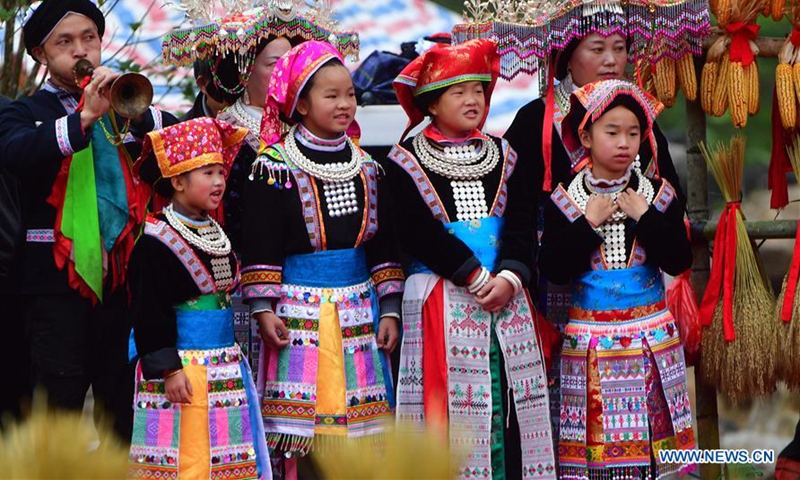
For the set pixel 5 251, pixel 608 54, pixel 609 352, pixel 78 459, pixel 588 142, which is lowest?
pixel 78 459

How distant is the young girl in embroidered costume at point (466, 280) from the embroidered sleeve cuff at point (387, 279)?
0.05m

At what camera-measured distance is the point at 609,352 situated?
467cm

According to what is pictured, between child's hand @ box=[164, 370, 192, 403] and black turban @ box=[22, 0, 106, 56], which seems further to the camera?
black turban @ box=[22, 0, 106, 56]

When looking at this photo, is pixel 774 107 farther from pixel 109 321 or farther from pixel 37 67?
pixel 37 67

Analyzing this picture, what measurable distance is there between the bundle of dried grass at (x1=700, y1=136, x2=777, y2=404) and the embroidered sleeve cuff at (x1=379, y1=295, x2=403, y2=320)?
1338 mm

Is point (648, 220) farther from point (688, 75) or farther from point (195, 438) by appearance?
point (195, 438)

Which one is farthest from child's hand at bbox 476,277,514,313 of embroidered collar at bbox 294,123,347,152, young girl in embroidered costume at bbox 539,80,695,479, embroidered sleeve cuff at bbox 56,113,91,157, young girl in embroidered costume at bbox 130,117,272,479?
embroidered sleeve cuff at bbox 56,113,91,157

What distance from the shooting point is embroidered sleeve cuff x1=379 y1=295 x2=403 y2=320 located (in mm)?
4719

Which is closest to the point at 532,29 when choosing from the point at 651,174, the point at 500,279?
the point at 651,174

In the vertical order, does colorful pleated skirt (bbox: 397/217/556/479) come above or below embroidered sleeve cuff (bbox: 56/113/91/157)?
below

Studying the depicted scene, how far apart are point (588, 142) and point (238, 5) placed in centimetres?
158

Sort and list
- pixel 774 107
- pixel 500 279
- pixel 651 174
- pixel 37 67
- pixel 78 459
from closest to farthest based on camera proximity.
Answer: pixel 78 459 < pixel 500 279 < pixel 651 174 < pixel 774 107 < pixel 37 67

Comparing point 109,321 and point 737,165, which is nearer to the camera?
point 109,321

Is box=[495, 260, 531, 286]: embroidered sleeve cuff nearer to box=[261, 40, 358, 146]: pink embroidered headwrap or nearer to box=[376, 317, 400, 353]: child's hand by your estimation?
box=[376, 317, 400, 353]: child's hand
